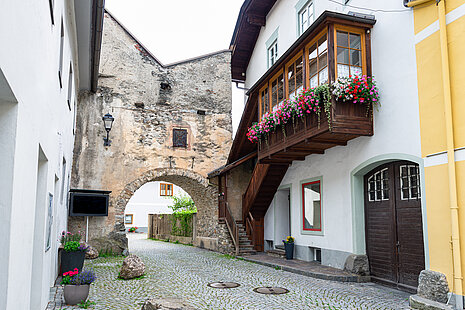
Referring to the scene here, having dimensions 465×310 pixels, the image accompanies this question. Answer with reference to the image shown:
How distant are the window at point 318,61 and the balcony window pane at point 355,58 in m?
0.61

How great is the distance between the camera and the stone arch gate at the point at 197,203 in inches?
568

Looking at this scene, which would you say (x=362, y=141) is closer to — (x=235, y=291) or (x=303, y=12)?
(x=235, y=291)

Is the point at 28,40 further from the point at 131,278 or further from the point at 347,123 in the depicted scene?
the point at 131,278

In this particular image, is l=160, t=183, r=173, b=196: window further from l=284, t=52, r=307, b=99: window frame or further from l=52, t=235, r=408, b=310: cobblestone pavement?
l=284, t=52, r=307, b=99: window frame

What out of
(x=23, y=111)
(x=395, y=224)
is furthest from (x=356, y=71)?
(x=23, y=111)

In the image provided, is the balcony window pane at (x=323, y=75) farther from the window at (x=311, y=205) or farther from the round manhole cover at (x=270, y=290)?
the round manhole cover at (x=270, y=290)

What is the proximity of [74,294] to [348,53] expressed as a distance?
7.22 m

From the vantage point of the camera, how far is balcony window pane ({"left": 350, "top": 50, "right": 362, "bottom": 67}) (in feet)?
28.6

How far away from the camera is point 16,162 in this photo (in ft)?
10.2

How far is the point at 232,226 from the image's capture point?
14.9 meters

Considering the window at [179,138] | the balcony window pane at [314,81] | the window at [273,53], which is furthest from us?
the window at [179,138]

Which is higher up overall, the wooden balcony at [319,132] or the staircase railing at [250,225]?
the wooden balcony at [319,132]

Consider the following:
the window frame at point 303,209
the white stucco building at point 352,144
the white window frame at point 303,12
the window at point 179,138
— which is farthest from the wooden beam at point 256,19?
the window frame at point 303,209

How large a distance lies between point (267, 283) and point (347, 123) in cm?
392
